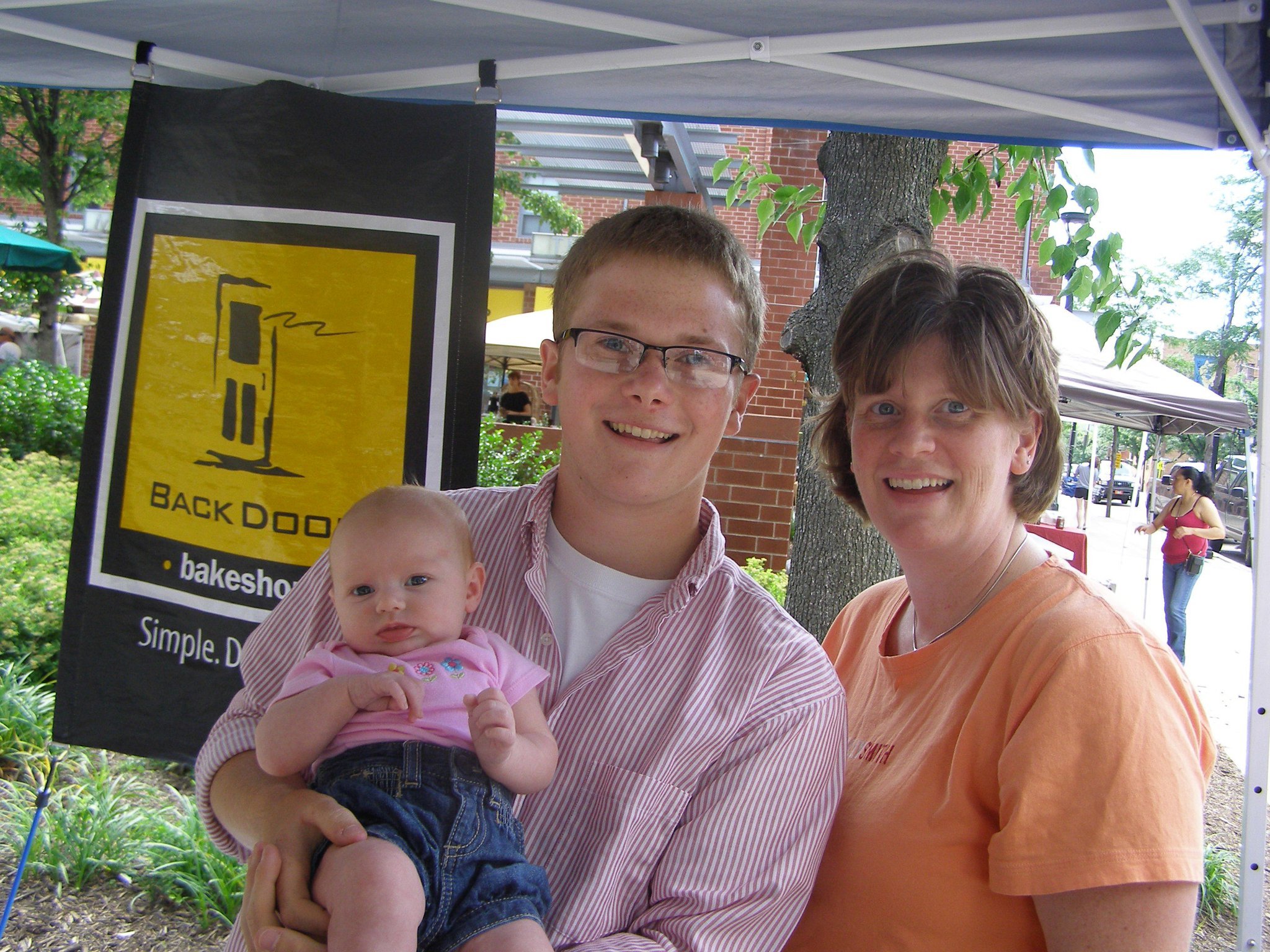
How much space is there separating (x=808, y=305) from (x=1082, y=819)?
269 centimetres

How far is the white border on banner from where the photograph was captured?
2.97m

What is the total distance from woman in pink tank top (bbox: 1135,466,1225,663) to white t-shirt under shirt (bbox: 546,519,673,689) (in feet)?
31.7

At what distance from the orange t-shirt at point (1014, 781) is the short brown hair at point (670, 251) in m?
0.77

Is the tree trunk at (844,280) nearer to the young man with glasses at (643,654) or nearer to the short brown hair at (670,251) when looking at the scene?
the short brown hair at (670,251)

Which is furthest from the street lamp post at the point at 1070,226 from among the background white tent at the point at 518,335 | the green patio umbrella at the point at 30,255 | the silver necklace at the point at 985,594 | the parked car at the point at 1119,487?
the green patio umbrella at the point at 30,255

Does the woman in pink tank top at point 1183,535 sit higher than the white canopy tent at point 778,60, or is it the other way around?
the white canopy tent at point 778,60

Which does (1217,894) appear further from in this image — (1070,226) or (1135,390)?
(1070,226)

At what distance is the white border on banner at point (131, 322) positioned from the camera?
2975 millimetres

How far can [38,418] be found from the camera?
1021 centimetres

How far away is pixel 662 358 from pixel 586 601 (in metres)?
0.52

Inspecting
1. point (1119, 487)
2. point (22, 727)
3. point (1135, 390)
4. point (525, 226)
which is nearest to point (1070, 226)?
point (1135, 390)

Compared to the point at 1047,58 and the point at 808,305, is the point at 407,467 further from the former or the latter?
the point at 1047,58

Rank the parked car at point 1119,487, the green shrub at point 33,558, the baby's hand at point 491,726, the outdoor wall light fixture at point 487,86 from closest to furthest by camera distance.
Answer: the baby's hand at point 491,726 < the outdoor wall light fixture at point 487,86 < the green shrub at point 33,558 < the parked car at point 1119,487

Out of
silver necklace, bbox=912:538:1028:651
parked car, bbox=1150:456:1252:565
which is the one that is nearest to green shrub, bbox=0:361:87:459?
silver necklace, bbox=912:538:1028:651
